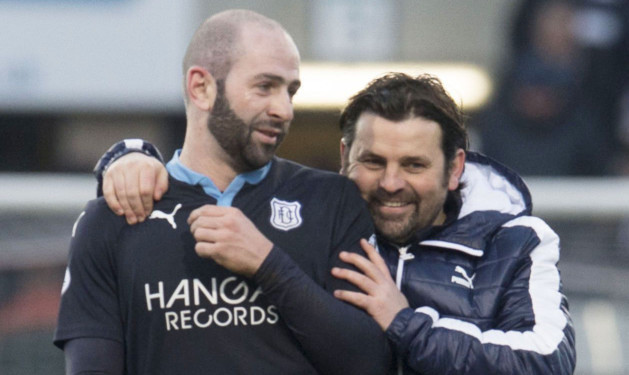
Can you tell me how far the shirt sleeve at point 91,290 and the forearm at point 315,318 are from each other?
36 centimetres

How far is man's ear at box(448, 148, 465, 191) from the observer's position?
3.31 metres

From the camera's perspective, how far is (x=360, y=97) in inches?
130

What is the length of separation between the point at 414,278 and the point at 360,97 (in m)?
0.50

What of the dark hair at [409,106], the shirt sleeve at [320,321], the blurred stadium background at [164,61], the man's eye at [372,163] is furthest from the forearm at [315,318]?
the blurred stadium background at [164,61]

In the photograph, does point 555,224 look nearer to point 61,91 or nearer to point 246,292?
point 246,292

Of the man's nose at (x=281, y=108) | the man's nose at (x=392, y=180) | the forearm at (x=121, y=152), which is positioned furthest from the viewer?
the forearm at (x=121, y=152)

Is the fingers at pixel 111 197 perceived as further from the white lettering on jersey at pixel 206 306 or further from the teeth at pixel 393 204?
the teeth at pixel 393 204

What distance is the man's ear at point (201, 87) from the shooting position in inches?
121

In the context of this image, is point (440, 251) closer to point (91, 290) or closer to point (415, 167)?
point (415, 167)

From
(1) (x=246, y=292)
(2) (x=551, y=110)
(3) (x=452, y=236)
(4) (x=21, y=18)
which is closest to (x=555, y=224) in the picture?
(2) (x=551, y=110)

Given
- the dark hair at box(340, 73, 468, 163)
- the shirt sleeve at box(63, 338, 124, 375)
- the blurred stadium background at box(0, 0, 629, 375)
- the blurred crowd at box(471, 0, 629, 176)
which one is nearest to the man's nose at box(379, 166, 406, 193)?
the dark hair at box(340, 73, 468, 163)

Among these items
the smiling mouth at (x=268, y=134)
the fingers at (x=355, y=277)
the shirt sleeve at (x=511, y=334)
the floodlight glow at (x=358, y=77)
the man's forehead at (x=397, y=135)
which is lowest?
the floodlight glow at (x=358, y=77)

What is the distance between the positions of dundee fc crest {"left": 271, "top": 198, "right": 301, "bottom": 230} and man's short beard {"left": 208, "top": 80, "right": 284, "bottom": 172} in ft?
0.35

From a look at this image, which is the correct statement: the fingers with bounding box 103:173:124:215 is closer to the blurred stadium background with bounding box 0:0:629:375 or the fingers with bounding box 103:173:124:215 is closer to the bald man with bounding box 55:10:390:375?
the bald man with bounding box 55:10:390:375
